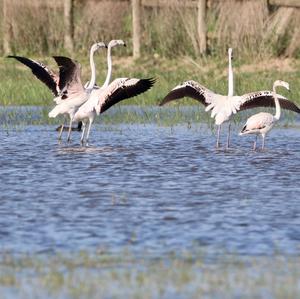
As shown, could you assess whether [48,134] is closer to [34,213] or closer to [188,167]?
[188,167]

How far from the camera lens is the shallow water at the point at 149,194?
870 cm

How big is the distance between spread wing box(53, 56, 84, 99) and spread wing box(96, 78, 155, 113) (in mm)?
399

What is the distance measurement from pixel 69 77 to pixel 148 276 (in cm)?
896

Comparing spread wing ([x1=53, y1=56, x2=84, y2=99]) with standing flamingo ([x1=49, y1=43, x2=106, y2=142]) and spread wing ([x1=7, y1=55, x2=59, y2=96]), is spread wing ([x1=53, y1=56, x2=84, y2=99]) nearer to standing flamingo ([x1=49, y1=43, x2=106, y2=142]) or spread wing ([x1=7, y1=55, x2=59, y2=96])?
standing flamingo ([x1=49, y1=43, x2=106, y2=142])

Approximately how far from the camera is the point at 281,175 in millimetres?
12648

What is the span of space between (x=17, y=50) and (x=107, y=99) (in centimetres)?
1171

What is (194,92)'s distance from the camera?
1650 cm

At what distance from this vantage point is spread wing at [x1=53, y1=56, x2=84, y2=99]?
1579cm

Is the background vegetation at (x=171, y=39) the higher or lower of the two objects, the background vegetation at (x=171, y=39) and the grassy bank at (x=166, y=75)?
the higher

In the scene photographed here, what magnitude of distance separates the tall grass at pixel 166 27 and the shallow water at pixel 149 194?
29.3 feet

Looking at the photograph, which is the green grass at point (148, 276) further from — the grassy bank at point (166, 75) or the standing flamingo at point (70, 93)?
the grassy bank at point (166, 75)

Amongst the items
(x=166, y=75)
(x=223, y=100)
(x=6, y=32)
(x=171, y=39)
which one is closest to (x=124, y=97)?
(x=223, y=100)

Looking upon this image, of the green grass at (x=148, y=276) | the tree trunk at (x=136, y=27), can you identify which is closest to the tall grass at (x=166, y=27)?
the tree trunk at (x=136, y=27)

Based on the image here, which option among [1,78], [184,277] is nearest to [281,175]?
[184,277]
